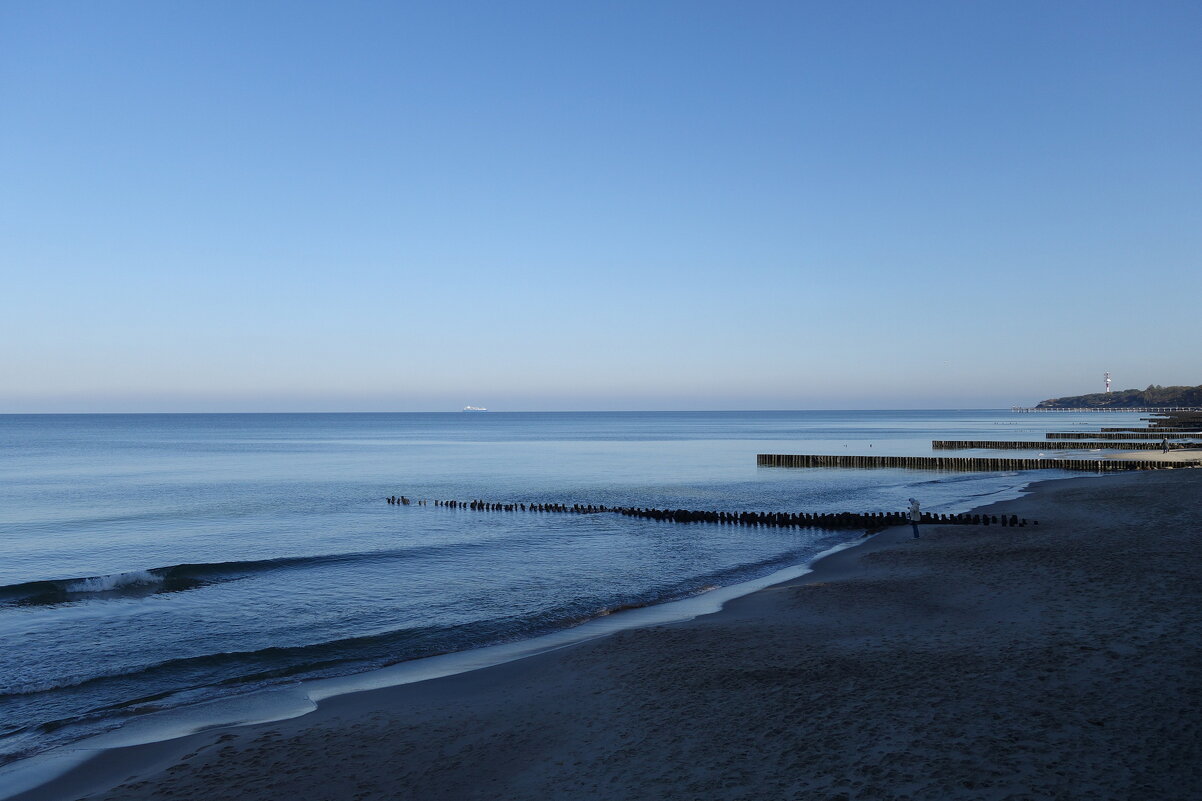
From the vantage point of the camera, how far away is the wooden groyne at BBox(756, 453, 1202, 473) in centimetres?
5641

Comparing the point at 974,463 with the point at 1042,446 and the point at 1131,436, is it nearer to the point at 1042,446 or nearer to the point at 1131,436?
the point at 1042,446

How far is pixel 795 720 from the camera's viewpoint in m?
10.1

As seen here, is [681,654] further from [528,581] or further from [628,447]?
[628,447]

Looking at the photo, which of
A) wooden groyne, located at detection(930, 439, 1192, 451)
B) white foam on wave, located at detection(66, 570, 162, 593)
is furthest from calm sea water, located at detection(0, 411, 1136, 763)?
wooden groyne, located at detection(930, 439, 1192, 451)

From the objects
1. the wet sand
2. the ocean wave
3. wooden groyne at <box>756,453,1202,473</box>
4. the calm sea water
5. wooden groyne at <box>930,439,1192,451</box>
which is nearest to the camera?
the calm sea water

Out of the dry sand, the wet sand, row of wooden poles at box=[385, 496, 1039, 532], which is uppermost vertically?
the dry sand

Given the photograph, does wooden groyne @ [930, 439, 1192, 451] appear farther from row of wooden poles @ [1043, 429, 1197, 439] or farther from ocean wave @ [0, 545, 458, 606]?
ocean wave @ [0, 545, 458, 606]

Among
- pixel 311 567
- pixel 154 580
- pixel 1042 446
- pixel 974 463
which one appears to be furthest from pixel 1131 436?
pixel 154 580

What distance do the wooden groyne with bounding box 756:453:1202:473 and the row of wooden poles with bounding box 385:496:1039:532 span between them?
30.1 meters

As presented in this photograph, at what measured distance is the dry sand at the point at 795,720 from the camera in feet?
27.0

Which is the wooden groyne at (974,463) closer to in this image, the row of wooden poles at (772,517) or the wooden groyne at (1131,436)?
the row of wooden poles at (772,517)

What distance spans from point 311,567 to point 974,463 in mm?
57100

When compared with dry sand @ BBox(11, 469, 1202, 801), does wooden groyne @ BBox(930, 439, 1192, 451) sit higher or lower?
lower

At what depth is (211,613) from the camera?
20578 mm
